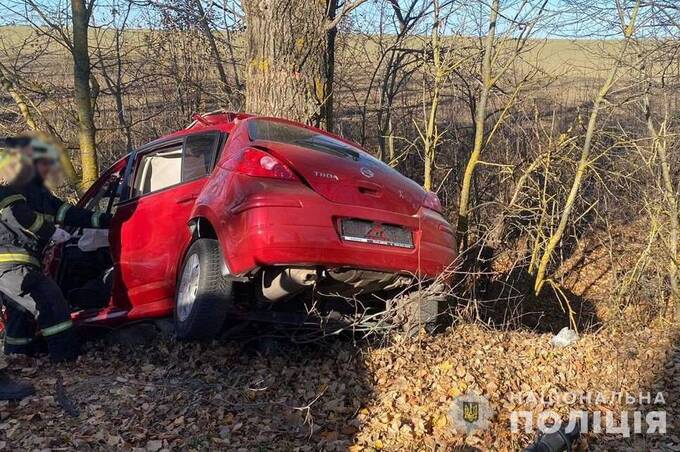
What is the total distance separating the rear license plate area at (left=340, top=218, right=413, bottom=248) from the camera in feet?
13.0

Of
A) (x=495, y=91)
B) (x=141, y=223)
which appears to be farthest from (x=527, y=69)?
(x=141, y=223)

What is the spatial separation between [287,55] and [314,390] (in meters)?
3.87

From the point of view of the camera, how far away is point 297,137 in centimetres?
466

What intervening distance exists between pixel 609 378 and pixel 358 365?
73.9 inches

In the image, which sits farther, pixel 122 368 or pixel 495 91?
pixel 495 91

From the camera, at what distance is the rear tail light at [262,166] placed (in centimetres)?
393

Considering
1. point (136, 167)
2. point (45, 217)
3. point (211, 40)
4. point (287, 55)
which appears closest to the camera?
point (45, 217)

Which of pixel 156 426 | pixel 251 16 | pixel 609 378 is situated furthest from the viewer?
pixel 251 16

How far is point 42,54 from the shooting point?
10859 mm

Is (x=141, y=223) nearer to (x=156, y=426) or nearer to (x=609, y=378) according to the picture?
(x=156, y=426)

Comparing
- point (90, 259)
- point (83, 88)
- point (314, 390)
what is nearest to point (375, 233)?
point (314, 390)

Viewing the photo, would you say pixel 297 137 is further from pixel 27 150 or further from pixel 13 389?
pixel 27 150

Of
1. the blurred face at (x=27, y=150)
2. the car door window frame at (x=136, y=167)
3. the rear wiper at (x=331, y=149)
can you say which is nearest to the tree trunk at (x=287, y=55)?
the car door window frame at (x=136, y=167)

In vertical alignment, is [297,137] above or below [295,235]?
above
